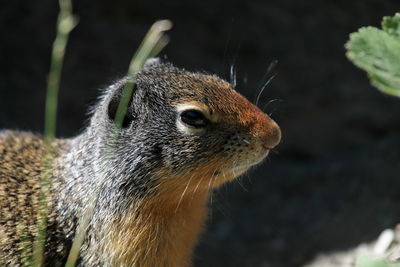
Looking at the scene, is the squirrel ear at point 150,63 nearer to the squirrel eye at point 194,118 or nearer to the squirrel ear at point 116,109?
the squirrel ear at point 116,109

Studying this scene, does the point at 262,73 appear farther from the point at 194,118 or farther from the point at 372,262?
the point at 372,262

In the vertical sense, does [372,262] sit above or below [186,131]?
below

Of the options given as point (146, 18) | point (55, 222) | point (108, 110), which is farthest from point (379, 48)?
point (146, 18)

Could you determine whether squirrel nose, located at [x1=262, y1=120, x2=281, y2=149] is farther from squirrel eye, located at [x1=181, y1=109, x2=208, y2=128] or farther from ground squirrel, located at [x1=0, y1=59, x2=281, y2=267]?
squirrel eye, located at [x1=181, y1=109, x2=208, y2=128]

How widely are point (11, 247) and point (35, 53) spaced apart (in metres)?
3.36

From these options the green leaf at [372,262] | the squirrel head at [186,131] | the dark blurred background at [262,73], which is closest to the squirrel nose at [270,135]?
the squirrel head at [186,131]

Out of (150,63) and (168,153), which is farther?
(150,63)

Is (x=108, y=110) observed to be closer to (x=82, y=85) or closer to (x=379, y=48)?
(x=379, y=48)

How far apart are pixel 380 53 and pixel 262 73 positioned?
4.05m

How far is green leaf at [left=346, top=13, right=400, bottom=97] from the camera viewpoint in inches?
102

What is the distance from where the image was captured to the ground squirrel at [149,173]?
3525 mm

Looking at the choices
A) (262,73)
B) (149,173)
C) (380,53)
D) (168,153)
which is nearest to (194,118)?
(168,153)

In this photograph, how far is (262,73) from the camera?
263 inches

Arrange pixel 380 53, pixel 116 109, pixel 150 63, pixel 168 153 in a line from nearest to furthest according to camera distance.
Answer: pixel 380 53 < pixel 168 153 < pixel 116 109 < pixel 150 63
